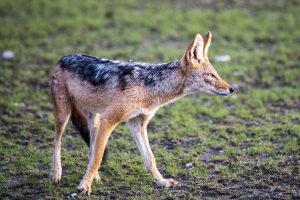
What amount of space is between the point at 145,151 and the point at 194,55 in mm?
1525

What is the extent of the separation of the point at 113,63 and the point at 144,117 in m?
0.95

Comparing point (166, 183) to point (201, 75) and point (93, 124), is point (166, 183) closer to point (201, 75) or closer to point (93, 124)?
point (93, 124)

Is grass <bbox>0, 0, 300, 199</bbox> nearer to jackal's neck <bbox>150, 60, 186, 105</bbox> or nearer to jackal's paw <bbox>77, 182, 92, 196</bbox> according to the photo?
jackal's paw <bbox>77, 182, 92, 196</bbox>

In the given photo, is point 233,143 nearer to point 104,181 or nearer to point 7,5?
point 104,181

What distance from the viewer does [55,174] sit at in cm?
761

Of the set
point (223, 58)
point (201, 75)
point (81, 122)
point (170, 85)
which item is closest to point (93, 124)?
point (81, 122)

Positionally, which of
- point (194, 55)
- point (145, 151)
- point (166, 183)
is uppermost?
point (194, 55)

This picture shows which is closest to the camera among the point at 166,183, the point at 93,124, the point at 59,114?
the point at 166,183

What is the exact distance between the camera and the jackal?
7168 millimetres

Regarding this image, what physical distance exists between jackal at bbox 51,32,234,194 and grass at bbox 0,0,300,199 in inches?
21.5

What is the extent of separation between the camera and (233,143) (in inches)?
356

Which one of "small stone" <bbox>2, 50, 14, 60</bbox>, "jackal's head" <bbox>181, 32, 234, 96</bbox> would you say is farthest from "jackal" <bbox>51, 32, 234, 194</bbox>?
"small stone" <bbox>2, 50, 14, 60</bbox>

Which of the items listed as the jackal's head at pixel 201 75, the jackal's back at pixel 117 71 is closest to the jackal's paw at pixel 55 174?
the jackal's back at pixel 117 71

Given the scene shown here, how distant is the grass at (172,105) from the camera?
298 inches
